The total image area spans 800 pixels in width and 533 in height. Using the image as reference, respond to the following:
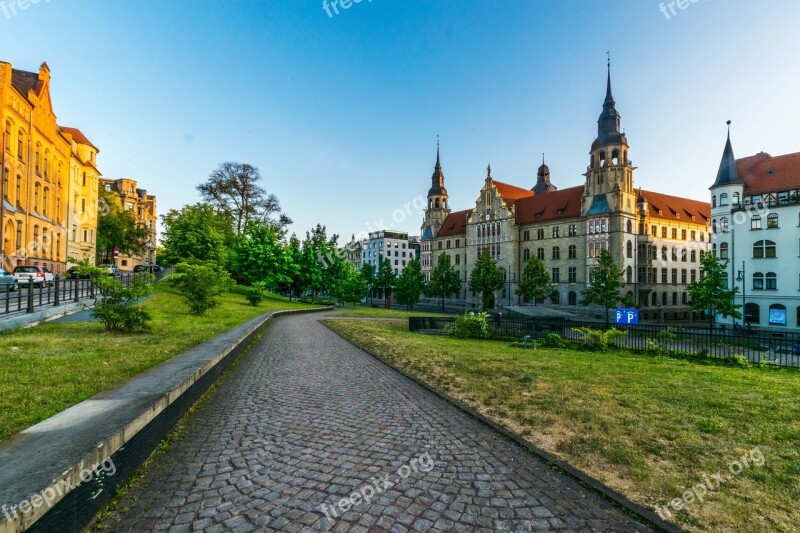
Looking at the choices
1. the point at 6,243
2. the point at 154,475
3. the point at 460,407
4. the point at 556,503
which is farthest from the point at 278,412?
the point at 6,243

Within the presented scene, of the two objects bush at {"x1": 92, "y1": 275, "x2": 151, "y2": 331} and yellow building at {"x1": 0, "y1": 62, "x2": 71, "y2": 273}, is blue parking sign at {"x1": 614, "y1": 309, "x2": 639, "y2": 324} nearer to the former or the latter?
bush at {"x1": 92, "y1": 275, "x2": 151, "y2": 331}

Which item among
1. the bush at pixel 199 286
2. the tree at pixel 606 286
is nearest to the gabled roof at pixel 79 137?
the bush at pixel 199 286

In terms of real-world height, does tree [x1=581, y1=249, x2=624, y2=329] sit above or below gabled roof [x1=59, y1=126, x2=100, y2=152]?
below

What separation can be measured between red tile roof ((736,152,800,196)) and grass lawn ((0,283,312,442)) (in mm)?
54407

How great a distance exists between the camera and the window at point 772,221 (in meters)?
39.5

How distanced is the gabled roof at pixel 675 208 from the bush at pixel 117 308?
221 feet

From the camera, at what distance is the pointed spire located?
43.7m

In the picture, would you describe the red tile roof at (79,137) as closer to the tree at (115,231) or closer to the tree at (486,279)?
the tree at (115,231)

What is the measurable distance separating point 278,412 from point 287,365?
471 cm

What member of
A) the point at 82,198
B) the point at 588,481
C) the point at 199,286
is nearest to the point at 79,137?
the point at 82,198

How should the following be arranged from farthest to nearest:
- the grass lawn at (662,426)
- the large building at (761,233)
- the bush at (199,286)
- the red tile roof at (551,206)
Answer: the red tile roof at (551,206) < the large building at (761,233) < the bush at (199,286) < the grass lawn at (662,426)

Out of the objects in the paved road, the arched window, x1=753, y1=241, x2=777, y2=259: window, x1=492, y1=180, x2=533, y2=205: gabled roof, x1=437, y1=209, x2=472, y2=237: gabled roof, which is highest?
x1=492, y1=180, x2=533, y2=205: gabled roof

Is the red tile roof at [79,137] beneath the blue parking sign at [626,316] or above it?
above

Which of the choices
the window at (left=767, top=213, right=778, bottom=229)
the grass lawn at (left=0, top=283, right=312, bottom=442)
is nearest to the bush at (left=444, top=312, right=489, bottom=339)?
the grass lawn at (left=0, top=283, right=312, bottom=442)
